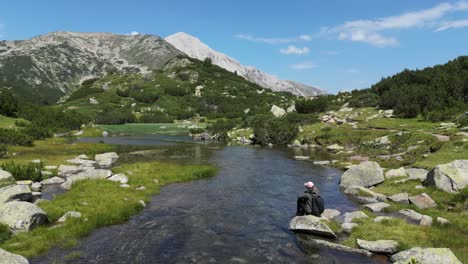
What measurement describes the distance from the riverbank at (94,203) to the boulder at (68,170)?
4575mm

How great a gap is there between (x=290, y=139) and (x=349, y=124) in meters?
14.7

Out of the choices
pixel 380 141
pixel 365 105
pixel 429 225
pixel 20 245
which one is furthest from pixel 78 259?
pixel 365 105

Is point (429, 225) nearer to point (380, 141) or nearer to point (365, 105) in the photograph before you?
point (380, 141)

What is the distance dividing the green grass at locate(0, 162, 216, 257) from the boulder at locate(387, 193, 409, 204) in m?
21.9

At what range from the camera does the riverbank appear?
19.6m

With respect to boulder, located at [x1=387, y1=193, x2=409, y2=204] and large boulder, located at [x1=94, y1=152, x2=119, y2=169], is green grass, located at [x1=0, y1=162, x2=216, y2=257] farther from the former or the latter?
boulder, located at [x1=387, y1=193, x2=409, y2=204]

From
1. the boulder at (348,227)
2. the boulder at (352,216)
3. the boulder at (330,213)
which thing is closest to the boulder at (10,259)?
the boulder at (348,227)

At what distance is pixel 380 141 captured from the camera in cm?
5869

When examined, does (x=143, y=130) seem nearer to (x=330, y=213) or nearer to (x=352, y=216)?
(x=330, y=213)

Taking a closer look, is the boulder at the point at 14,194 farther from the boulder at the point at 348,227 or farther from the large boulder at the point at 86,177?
the boulder at the point at 348,227

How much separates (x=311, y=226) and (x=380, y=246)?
176 inches

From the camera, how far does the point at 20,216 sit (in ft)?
69.5

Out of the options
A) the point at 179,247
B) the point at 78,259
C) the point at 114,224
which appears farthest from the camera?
→ the point at 114,224

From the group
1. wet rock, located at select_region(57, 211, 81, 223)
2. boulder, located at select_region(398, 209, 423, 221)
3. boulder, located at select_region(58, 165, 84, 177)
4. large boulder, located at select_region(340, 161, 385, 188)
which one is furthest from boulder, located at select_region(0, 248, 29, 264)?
large boulder, located at select_region(340, 161, 385, 188)
